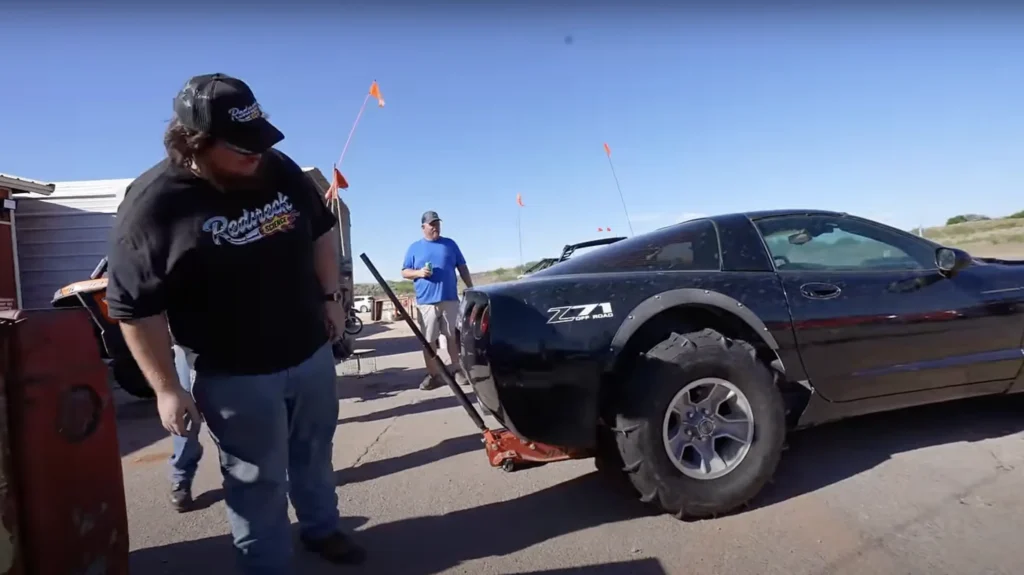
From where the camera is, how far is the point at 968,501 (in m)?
3.11

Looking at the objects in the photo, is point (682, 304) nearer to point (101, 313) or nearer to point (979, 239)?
point (101, 313)

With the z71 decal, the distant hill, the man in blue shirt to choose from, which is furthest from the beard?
the distant hill

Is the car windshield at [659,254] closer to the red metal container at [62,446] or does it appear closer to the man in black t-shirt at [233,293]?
the man in black t-shirt at [233,293]

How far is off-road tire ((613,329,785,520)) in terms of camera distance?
116 inches

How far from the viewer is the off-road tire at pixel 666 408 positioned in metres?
2.96

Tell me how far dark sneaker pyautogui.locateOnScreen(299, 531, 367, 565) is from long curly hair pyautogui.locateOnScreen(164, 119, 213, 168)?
65.5 inches

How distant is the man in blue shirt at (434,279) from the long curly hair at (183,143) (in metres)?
4.34

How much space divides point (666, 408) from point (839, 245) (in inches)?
67.2

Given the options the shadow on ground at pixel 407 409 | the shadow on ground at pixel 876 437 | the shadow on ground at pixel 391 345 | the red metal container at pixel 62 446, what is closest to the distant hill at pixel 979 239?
the shadow on ground at pixel 391 345

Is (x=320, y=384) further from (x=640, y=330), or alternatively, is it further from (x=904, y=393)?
(x=904, y=393)

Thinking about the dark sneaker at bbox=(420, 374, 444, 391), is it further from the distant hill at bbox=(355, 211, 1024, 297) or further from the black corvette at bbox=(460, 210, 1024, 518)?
the distant hill at bbox=(355, 211, 1024, 297)

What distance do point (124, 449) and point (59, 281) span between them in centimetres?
758

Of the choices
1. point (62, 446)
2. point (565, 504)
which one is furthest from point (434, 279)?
point (62, 446)

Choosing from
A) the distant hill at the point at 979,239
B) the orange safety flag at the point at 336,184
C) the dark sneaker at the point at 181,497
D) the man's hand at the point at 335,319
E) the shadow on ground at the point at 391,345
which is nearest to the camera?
the man's hand at the point at 335,319
